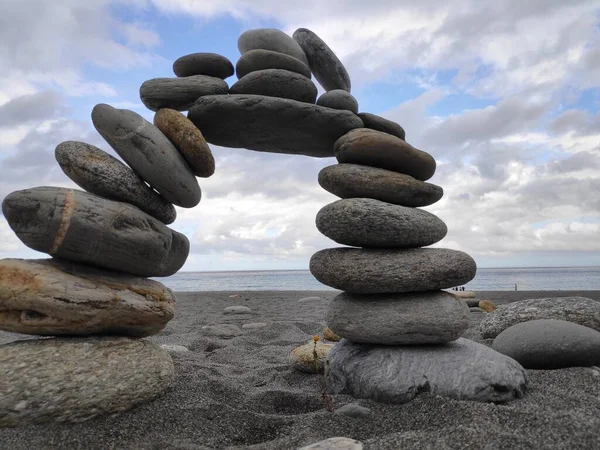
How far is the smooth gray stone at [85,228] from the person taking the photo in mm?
3861

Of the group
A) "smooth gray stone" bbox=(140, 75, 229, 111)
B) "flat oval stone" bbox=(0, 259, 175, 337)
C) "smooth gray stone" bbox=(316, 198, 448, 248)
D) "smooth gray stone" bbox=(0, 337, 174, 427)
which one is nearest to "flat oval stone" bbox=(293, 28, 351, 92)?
"smooth gray stone" bbox=(140, 75, 229, 111)

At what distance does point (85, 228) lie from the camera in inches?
155

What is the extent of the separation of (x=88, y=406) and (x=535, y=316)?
5618 millimetres

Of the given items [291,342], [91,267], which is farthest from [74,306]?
[291,342]

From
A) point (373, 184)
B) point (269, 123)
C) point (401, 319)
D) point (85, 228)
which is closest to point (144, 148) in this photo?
point (85, 228)

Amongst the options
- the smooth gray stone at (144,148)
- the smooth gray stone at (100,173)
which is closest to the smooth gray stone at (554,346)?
the smooth gray stone at (144,148)

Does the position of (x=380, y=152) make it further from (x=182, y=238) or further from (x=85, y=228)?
(x=85, y=228)

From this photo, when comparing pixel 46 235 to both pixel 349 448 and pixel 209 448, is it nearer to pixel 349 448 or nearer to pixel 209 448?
pixel 209 448

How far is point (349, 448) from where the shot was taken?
2.87 m

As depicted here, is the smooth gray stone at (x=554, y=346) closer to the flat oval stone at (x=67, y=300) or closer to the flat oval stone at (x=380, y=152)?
the flat oval stone at (x=380, y=152)

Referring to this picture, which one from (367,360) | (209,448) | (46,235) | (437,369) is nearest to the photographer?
(209,448)

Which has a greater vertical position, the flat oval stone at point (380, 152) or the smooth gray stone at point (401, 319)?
the flat oval stone at point (380, 152)

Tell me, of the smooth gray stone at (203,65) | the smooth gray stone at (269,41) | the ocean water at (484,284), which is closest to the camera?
the smooth gray stone at (203,65)

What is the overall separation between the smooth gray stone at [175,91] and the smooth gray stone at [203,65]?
276 mm
